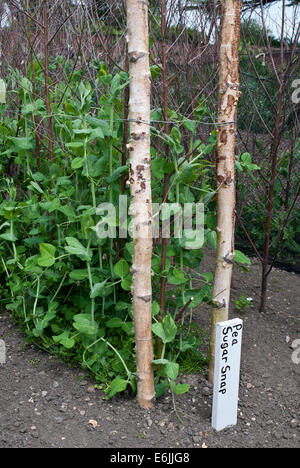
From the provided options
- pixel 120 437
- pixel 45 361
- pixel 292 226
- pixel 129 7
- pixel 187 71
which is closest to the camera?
pixel 129 7

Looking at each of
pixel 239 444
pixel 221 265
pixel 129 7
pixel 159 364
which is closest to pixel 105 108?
pixel 129 7

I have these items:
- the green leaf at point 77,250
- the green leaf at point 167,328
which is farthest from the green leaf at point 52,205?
the green leaf at point 167,328

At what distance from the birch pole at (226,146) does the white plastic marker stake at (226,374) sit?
0.20 metres

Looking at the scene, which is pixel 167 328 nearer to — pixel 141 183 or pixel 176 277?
pixel 176 277

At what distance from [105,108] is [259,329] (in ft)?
5.08

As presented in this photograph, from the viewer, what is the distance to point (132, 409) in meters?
1.96

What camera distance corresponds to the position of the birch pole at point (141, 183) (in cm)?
165

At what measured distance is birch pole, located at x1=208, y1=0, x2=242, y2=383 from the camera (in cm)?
186

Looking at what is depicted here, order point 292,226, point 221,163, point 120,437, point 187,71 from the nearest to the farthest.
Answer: point 120,437, point 221,163, point 187,71, point 292,226

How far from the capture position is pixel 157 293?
2678 mm

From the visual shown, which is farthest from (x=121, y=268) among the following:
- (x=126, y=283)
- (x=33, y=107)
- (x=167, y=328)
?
(x=33, y=107)

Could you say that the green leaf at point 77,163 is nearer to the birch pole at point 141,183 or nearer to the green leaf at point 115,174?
the green leaf at point 115,174

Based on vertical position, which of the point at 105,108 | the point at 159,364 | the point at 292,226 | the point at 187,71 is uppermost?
the point at 187,71

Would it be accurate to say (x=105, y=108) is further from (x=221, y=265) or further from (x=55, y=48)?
(x=55, y=48)
